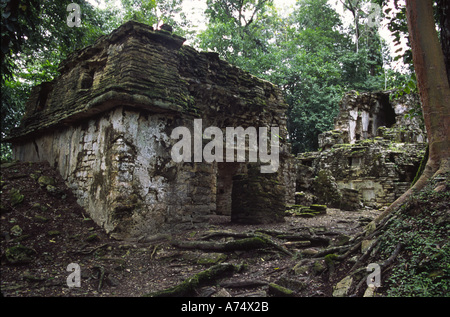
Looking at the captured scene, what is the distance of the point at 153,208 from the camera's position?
649cm

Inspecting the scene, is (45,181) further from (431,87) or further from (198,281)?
(431,87)

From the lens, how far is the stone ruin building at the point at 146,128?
20.6 ft

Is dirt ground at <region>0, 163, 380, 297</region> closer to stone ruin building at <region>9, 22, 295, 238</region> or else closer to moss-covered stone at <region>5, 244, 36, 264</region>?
moss-covered stone at <region>5, 244, 36, 264</region>

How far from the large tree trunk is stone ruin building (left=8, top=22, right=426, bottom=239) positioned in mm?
4169

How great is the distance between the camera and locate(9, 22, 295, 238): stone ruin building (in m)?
6.25

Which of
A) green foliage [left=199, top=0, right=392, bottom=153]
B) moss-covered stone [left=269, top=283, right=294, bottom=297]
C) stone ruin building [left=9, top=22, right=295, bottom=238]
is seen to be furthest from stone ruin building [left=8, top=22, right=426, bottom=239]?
green foliage [left=199, top=0, right=392, bottom=153]

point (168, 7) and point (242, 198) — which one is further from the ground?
point (168, 7)

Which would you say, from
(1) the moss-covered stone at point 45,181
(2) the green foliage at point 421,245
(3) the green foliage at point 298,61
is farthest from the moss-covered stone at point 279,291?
(3) the green foliage at point 298,61

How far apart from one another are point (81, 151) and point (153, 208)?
93.6 inches

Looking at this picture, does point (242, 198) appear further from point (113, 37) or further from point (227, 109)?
point (113, 37)

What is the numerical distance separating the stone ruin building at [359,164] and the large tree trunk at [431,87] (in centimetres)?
724

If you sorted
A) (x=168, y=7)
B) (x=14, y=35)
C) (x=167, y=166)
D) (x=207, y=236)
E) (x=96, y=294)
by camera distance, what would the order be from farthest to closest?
(x=168, y=7) < (x=167, y=166) < (x=207, y=236) < (x=14, y=35) < (x=96, y=294)
